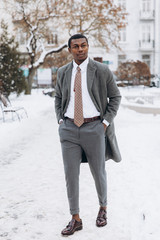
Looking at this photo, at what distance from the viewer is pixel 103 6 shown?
22078 millimetres

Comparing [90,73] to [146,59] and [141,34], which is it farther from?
[141,34]

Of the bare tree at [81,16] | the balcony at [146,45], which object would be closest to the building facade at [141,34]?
the balcony at [146,45]

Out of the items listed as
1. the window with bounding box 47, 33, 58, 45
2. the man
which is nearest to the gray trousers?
the man

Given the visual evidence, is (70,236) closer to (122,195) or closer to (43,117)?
(122,195)

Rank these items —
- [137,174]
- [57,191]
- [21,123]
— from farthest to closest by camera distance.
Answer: [21,123] → [137,174] → [57,191]

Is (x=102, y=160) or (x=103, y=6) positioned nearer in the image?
(x=102, y=160)

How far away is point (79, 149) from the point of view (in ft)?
11.5

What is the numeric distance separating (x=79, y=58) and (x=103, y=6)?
20.0 m

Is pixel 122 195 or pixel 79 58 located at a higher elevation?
pixel 79 58

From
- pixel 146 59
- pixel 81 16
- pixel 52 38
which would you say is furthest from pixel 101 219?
pixel 146 59

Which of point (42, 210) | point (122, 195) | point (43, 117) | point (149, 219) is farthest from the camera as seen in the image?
point (43, 117)

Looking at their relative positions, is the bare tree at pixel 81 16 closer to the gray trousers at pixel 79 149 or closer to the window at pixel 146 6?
the gray trousers at pixel 79 149

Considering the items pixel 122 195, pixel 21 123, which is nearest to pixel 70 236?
pixel 122 195

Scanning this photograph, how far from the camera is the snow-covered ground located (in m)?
3.62
